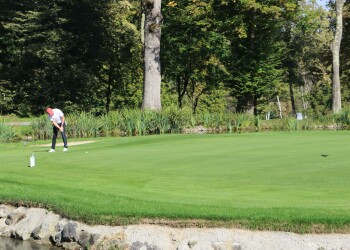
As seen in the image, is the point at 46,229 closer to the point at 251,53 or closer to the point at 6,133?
the point at 6,133

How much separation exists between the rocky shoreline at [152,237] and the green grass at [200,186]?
0.47 ft

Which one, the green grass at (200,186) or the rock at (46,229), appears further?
the rock at (46,229)

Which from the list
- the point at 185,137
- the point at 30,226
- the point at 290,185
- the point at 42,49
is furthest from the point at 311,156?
the point at 42,49

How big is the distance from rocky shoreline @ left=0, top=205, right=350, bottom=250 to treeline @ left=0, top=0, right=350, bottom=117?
94.9 feet

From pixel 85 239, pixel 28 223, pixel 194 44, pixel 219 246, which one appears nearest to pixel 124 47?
pixel 194 44

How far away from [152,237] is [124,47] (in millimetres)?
44938

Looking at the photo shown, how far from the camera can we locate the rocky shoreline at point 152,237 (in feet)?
24.2

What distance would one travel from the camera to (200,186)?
10.2 m

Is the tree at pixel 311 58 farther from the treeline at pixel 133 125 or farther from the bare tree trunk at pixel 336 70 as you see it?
the treeline at pixel 133 125

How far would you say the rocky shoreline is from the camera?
7.38 metres

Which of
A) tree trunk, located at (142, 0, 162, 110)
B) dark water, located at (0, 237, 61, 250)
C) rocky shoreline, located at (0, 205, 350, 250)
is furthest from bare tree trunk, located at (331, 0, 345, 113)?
dark water, located at (0, 237, 61, 250)

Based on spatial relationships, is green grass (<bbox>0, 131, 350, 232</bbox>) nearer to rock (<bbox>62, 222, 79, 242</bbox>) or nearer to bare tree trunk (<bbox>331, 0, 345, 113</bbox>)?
rock (<bbox>62, 222, 79, 242</bbox>)

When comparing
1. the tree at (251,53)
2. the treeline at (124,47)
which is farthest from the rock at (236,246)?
the tree at (251,53)

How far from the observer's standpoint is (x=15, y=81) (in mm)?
48156
